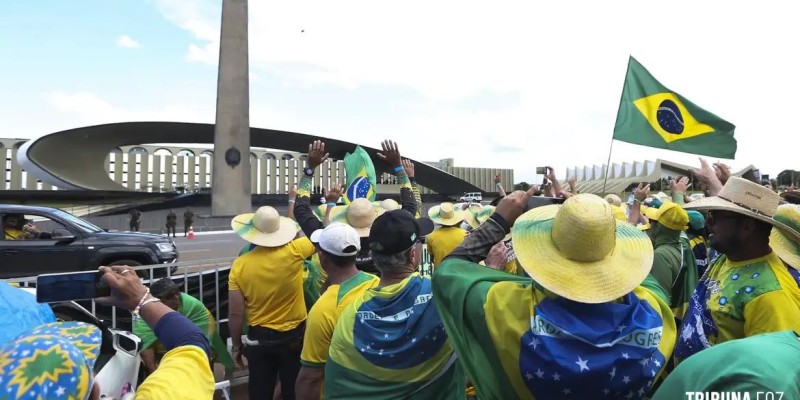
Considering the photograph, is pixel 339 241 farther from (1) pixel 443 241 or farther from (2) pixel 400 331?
(1) pixel 443 241

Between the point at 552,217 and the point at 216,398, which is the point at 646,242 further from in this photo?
the point at 216,398

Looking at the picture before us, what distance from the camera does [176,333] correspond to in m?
1.65

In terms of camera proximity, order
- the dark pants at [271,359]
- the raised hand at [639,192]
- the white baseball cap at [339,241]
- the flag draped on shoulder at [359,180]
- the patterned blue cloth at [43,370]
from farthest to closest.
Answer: the flag draped on shoulder at [359,180] → the raised hand at [639,192] → the dark pants at [271,359] → the white baseball cap at [339,241] → the patterned blue cloth at [43,370]

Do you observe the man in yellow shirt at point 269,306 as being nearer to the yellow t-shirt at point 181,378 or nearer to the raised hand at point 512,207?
the yellow t-shirt at point 181,378

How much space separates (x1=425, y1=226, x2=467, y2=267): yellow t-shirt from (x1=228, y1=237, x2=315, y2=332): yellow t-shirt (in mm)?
2074

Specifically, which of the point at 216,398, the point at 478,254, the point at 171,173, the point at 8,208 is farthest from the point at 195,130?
the point at 478,254

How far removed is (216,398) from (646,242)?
4.12 m

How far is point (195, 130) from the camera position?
39.2 metres

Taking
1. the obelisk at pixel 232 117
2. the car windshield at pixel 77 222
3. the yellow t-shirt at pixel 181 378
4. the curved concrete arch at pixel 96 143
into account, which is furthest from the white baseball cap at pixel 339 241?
the curved concrete arch at pixel 96 143

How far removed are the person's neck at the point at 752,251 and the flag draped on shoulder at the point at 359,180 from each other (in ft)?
→ 15.2

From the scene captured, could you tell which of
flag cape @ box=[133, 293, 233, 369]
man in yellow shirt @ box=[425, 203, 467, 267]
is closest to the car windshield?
flag cape @ box=[133, 293, 233, 369]

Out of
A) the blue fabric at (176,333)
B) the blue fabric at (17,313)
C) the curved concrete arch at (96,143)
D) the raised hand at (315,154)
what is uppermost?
the curved concrete arch at (96,143)

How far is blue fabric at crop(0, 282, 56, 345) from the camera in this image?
152 cm

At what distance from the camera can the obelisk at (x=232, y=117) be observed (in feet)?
89.9
